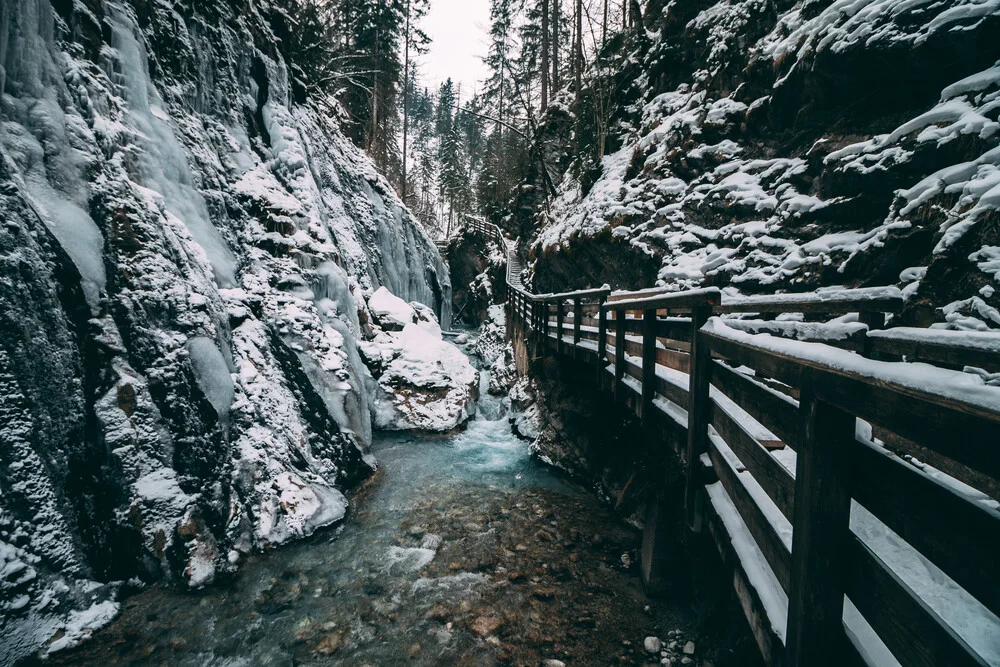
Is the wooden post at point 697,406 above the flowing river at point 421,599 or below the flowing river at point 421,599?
above

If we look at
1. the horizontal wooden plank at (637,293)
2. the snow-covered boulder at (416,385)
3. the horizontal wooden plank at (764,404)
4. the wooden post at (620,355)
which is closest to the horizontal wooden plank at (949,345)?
the horizontal wooden plank at (764,404)

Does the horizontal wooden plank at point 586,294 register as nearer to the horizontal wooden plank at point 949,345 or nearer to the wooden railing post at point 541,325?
the wooden railing post at point 541,325

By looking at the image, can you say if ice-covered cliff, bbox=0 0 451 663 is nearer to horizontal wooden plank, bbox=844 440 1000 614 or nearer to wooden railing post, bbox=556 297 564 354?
wooden railing post, bbox=556 297 564 354

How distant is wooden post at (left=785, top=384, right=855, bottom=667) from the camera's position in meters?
1.34

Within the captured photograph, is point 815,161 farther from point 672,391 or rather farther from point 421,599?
point 421,599

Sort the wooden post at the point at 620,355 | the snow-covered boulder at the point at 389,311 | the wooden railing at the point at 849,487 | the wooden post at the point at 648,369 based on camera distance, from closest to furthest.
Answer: the wooden railing at the point at 849,487 → the wooden post at the point at 648,369 → the wooden post at the point at 620,355 → the snow-covered boulder at the point at 389,311

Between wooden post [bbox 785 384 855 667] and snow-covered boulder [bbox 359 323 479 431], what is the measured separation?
9.14 metres

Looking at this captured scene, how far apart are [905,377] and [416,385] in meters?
10.3

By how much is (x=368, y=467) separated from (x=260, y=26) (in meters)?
12.0

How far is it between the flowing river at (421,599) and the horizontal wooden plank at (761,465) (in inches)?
106

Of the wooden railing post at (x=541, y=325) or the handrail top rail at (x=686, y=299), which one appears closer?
the handrail top rail at (x=686, y=299)

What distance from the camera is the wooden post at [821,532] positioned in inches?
52.6

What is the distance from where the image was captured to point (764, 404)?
2.01m

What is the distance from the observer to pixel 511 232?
84.3 ft
